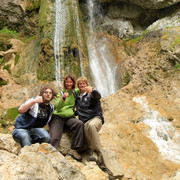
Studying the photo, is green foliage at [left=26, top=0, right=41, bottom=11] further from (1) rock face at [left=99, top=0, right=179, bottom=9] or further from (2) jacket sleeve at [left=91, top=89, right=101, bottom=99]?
(2) jacket sleeve at [left=91, top=89, right=101, bottom=99]

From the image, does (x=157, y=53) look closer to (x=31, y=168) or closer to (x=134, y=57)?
(x=134, y=57)

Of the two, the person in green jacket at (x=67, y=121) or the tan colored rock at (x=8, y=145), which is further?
the person in green jacket at (x=67, y=121)

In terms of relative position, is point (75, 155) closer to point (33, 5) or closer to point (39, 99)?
point (39, 99)

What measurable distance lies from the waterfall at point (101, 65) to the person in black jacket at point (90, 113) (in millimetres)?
7568

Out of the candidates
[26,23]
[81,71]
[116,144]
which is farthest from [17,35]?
[116,144]

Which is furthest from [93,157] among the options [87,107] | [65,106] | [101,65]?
[101,65]

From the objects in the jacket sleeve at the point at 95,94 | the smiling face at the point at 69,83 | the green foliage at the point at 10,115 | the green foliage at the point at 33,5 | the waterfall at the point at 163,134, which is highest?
the green foliage at the point at 33,5

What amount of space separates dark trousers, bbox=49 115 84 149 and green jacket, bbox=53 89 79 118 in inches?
4.5

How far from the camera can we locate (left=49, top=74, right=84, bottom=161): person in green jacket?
342 centimetres

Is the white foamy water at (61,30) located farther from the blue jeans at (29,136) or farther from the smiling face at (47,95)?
the blue jeans at (29,136)

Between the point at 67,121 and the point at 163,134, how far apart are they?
5.03 m

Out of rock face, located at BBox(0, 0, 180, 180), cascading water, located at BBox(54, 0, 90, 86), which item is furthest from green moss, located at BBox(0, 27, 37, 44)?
cascading water, located at BBox(54, 0, 90, 86)

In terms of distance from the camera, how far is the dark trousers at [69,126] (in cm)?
340

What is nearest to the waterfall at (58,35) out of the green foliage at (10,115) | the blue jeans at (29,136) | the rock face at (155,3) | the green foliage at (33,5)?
the green foliage at (10,115)
